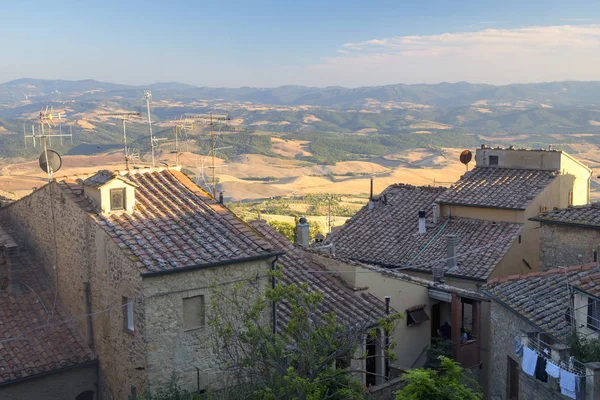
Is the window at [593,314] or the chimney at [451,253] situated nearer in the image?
the window at [593,314]

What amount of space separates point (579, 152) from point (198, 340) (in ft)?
486

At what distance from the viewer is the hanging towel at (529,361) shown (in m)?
12.5

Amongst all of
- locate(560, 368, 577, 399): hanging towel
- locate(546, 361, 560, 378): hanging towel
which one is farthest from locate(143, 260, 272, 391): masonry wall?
locate(560, 368, 577, 399): hanging towel

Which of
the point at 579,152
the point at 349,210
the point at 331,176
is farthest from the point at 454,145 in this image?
the point at 349,210

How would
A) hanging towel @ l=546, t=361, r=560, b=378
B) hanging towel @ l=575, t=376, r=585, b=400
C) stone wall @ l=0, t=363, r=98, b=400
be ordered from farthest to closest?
stone wall @ l=0, t=363, r=98, b=400 → hanging towel @ l=546, t=361, r=560, b=378 → hanging towel @ l=575, t=376, r=585, b=400

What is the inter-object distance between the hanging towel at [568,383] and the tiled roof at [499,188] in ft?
41.3

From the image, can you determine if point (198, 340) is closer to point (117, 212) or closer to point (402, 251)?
point (117, 212)

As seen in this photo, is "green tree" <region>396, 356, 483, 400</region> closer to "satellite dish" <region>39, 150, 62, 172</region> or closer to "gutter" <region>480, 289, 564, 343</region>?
"gutter" <region>480, 289, 564, 343</region>

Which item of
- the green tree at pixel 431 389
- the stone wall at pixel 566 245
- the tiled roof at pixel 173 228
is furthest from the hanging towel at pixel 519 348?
the stone wall at pixel 566 245

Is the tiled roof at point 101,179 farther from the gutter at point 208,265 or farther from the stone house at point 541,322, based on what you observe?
the stone house at point 541,322

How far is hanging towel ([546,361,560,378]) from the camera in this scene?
11.5 meters

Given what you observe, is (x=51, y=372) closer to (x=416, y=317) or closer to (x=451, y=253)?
(x=416, y=317)

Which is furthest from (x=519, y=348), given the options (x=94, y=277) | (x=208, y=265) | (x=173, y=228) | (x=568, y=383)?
(x=94, y=277)

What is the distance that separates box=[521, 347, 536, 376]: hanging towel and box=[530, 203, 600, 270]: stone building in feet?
22.2
